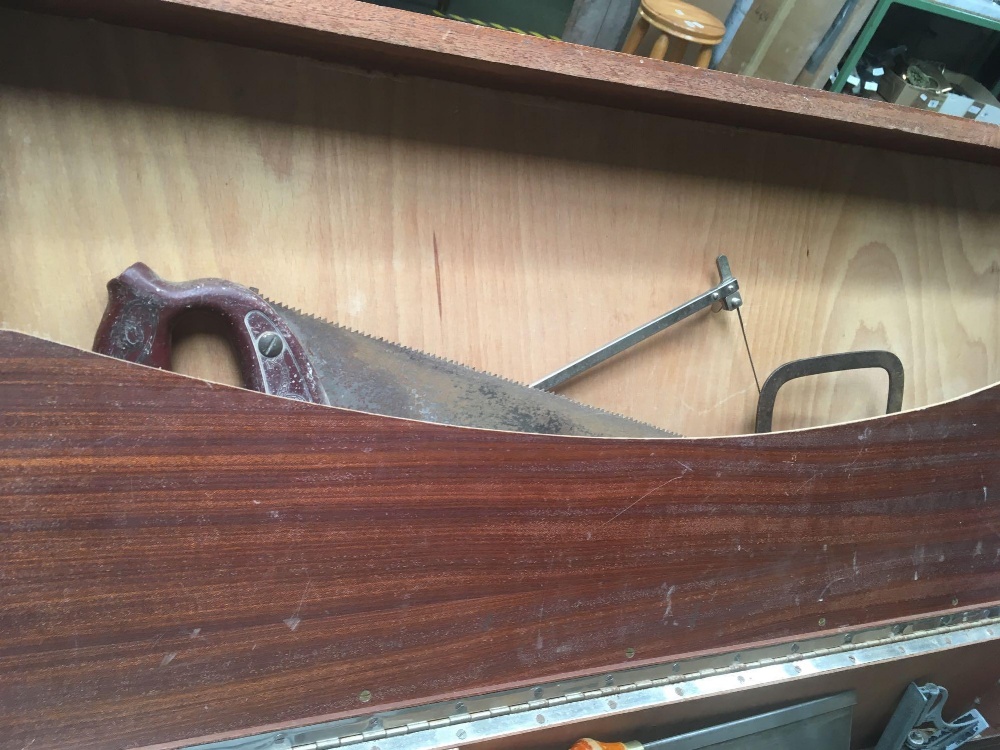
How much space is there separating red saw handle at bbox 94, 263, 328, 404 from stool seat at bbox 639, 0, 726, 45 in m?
0.54

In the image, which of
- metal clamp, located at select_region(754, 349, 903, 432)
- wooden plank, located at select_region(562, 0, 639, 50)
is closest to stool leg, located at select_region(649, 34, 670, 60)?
wooden plank, located at select_region(562, 0, 639, 50)

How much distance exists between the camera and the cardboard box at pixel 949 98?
3.14 ft

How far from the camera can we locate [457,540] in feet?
1.79

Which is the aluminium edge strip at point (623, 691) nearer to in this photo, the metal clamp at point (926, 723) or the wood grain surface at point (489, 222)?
the metal clamp at point (926, 723)

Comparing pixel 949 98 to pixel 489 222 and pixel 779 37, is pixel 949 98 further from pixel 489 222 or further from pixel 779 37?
pixel 489 222

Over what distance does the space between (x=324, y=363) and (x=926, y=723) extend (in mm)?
805

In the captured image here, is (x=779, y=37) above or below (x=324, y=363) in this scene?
above

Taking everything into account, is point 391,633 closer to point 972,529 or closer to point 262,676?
point 262,676

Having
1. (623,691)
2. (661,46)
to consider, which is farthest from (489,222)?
(623,691)

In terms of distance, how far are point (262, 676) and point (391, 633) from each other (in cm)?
9

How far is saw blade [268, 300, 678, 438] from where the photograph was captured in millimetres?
578

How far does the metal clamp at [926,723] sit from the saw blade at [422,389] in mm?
471

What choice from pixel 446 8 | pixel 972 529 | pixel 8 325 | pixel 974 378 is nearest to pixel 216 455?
pixel 8 325

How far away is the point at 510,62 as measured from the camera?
0.53m
